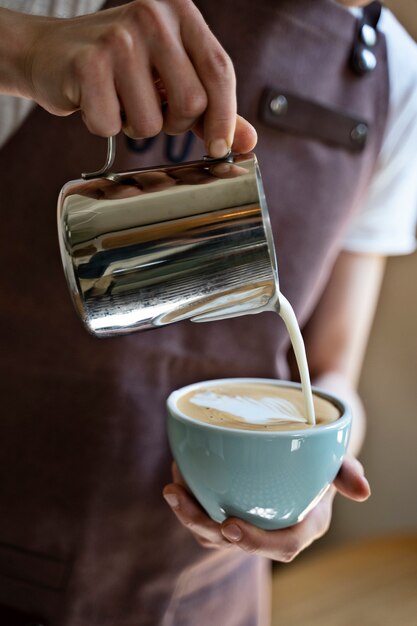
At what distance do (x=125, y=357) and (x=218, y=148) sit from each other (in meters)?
0.34

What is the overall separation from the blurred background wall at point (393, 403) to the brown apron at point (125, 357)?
2.50 feet

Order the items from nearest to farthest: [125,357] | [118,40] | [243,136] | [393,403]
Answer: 1. [118,40]
2. [243,136]
3. [125,357]
4. [393,403]

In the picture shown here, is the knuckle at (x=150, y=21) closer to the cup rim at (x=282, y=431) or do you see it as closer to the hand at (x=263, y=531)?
the cup rim at (x=282, y=431)

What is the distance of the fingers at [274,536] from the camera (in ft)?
2.17

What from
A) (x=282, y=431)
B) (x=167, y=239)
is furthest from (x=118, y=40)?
(x=282, y=431)

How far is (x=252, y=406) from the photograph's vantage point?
713 millimetres

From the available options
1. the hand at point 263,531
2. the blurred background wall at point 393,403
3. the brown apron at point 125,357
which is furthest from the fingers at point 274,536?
the blurred background wall at point 393,403

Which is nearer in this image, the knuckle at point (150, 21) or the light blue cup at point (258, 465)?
the knuckle at point (150, 21)

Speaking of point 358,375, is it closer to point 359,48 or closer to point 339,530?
point 339,530

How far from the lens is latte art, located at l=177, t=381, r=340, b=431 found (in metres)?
0.67

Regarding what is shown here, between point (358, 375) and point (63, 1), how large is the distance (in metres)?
1.15

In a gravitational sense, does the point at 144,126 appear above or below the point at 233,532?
above

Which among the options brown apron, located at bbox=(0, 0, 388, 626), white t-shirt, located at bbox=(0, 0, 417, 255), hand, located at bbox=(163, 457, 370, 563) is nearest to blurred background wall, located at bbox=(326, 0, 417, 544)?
white t-shirt, located at bbox=(0, 0, 417, 255)

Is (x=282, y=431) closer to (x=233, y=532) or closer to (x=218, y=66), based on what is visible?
(x=233, y=532)
